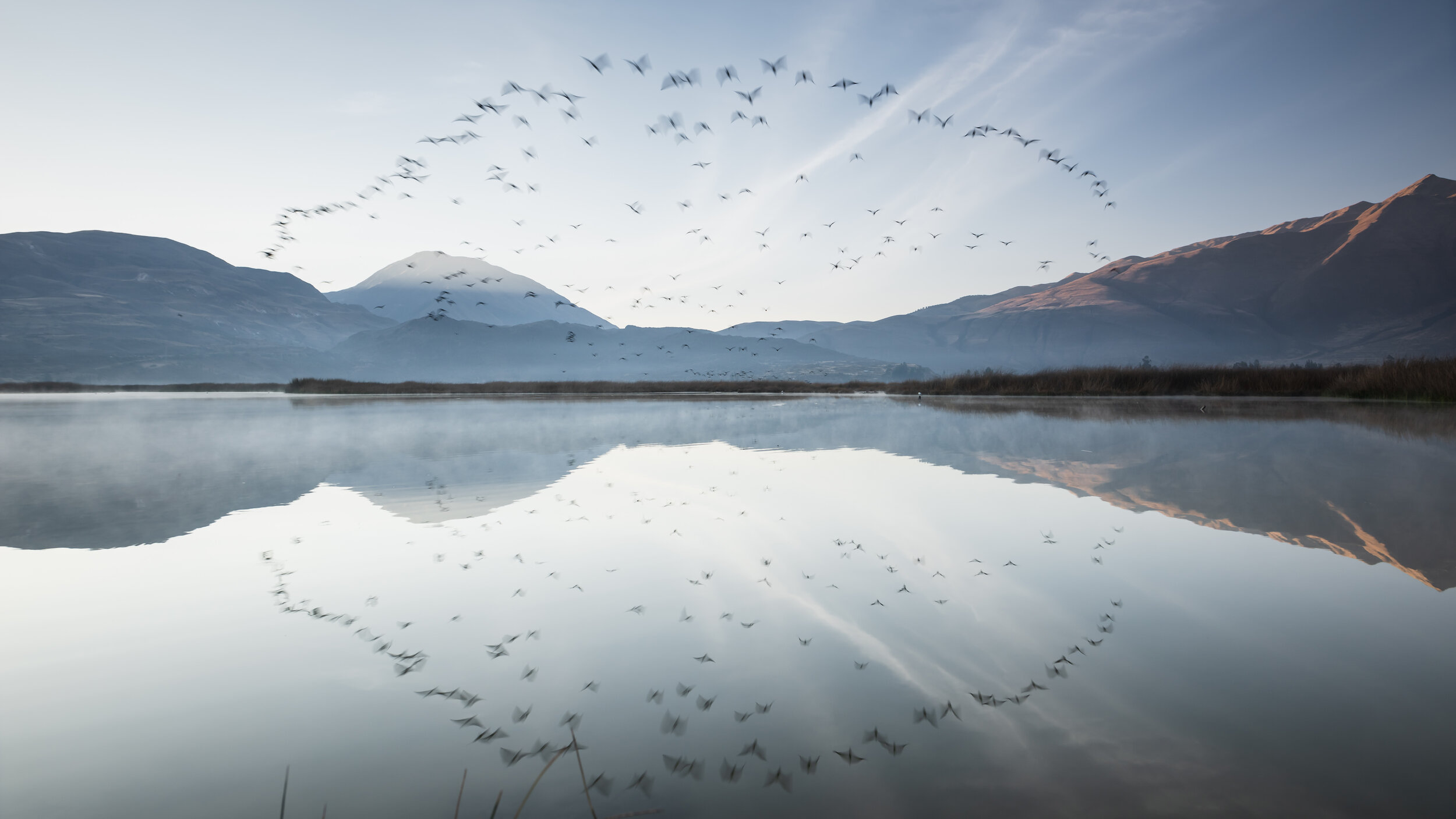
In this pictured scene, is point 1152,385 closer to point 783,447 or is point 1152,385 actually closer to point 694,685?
point 783,447

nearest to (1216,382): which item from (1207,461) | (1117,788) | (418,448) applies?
(1207,461)

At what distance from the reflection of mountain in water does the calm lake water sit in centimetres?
14

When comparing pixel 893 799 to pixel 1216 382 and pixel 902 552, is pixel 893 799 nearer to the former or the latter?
pixel 902 552

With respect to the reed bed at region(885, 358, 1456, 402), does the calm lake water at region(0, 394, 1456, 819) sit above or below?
below

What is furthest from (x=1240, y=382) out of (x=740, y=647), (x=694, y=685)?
(x=694, y=685)

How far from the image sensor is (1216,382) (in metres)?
38.1

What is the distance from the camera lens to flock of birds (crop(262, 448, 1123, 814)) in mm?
2842

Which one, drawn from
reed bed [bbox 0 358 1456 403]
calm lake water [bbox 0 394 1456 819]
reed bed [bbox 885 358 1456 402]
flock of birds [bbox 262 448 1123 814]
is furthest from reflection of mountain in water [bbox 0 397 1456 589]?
reed bed [bbox 0 358 1456 403]

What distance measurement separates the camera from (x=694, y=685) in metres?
3.61

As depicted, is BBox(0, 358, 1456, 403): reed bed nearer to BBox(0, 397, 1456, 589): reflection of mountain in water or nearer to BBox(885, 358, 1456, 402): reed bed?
BBox(885, 358, 1456, 402): reed bed

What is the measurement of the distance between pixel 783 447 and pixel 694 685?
12.5 metres

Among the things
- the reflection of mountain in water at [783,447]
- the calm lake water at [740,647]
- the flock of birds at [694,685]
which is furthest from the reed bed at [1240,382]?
the flock of birds at [694,685]

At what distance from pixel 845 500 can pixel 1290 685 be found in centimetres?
586

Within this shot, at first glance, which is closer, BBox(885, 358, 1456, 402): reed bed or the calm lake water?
the calm lake water
